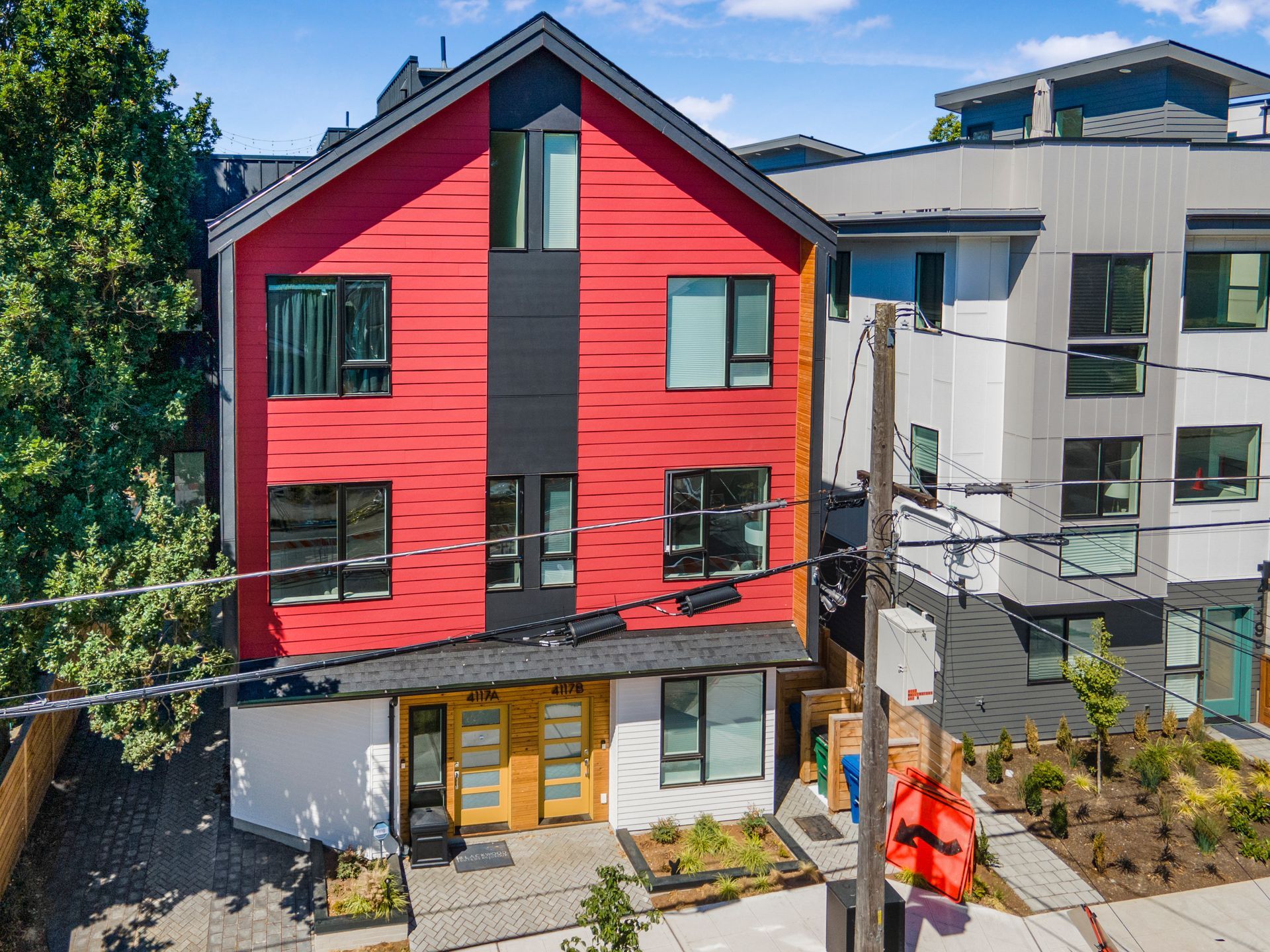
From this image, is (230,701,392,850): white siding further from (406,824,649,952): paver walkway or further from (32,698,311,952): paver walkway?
(406,824,649,952): paver walkway

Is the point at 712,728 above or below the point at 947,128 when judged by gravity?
below

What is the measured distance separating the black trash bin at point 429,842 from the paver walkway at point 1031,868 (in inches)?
313

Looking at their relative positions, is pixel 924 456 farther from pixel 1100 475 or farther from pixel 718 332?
pixel 718 332

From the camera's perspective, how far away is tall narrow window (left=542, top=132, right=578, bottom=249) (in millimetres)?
16969

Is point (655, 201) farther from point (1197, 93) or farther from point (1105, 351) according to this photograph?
point (1197, 93)

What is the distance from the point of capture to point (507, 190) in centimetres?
1688

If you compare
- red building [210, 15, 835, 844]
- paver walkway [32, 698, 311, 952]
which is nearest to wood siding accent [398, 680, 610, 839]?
red building [210, 15, 835, 844]

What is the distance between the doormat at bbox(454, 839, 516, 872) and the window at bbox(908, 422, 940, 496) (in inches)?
376

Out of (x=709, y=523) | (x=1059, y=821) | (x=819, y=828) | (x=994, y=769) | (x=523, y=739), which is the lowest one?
(x=819, y=828)

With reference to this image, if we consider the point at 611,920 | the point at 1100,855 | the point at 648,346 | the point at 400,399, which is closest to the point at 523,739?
the point at 611,920

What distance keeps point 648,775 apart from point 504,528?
4.43 meters

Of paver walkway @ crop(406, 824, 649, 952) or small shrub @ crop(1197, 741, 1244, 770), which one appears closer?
paver walkway @ crop(406, 824, 649, 952)

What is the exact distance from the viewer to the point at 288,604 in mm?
16641

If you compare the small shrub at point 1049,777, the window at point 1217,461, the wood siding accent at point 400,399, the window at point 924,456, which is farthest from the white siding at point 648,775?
the window at point 1217,461
